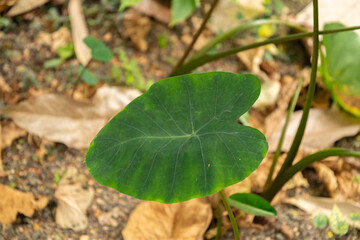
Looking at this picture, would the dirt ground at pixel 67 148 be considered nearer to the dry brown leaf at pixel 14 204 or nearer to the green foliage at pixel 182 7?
the dry brown leaf at pixel 14 204

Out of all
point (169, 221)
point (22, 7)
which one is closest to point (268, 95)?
point (169, 221)

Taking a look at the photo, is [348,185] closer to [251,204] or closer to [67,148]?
[251,204]

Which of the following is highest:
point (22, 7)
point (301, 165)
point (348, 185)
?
point (22, 7)

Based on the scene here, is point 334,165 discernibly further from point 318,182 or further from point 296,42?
point 296,42

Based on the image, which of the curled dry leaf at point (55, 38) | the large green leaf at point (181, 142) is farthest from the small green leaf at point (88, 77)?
the large green leaf at point (181, 142)

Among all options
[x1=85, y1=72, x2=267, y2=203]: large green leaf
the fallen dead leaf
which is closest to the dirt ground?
the fallen dead leaf
